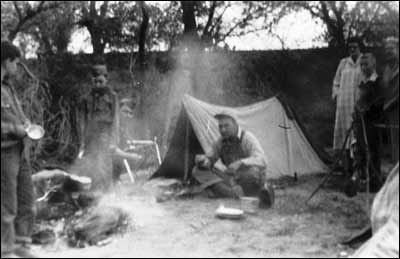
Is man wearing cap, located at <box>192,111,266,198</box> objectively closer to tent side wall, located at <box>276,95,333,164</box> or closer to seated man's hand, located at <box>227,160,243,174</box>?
seated man's hand, located at <box>227,160,243,174</box>

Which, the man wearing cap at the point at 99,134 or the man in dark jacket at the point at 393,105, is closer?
the man in dark jacket at the point at 393,105

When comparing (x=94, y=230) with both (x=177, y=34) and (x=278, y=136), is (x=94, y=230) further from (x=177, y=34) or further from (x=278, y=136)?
(x=177, y=34)

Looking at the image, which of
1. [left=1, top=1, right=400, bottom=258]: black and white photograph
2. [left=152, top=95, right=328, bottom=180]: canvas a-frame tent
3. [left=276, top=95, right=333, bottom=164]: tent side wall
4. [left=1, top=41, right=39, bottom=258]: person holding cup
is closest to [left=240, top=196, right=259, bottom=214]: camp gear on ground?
[left=1, top=1, right=400, bottom=258]: black and white photograph

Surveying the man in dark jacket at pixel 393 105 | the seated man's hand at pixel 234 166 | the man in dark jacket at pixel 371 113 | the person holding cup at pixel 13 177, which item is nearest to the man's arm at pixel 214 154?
the seated man's hand at pixel 234 166

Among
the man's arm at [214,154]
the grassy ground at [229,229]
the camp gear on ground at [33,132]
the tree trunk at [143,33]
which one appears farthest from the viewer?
the tree trunk at [143,33]

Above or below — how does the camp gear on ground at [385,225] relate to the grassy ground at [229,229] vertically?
above

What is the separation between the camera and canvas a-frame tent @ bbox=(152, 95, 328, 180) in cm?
665

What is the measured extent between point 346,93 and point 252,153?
2.11 meters

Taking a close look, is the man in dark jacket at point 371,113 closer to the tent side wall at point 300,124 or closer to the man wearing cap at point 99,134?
the tent side wall at point 300,124

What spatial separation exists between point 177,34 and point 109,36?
1458 mm

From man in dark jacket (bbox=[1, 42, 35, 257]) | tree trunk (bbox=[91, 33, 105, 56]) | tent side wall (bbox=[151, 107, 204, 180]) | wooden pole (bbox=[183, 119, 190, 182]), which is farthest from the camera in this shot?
tree trunk (bbox=[91, 33, 105, 56])

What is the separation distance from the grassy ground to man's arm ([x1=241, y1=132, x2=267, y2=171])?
1.62 ft

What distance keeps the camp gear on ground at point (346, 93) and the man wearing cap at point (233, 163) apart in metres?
1.83

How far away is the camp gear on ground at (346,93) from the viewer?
22.3 ft
